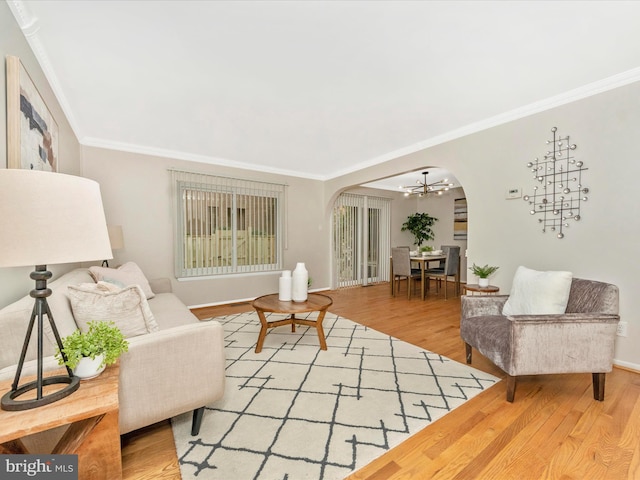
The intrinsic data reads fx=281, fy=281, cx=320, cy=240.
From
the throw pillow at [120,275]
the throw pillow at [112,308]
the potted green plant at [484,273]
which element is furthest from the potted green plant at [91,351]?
the potted green plant at [484,273]

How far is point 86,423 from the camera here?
3.39 feet

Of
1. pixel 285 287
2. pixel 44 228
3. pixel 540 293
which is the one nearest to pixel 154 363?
pixel 44 228

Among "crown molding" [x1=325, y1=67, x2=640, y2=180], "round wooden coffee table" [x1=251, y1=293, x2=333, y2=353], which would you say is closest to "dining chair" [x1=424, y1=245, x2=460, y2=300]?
"crown molding" [x1=325, y1=67, x2=640, y2=180]

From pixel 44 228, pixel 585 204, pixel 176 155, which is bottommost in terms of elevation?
pixel 44 228

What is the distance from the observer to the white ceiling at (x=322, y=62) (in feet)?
5.39

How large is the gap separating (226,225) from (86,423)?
12.2ft

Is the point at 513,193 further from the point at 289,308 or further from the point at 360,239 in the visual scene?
the point at 360,239

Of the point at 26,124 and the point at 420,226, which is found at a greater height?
the point at 26,124

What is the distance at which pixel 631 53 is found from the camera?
6.72 ft

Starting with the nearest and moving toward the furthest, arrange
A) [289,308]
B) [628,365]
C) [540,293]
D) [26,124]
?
[26,124] < [540,293] < [628,365] < [289,308]

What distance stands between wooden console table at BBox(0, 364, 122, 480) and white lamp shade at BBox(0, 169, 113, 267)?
0.48 meters

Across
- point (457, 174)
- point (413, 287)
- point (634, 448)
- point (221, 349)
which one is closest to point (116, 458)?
point (221, 349)

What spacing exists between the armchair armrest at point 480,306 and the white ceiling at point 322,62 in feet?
6.08

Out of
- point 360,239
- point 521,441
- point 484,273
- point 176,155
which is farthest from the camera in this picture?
point 360,239
